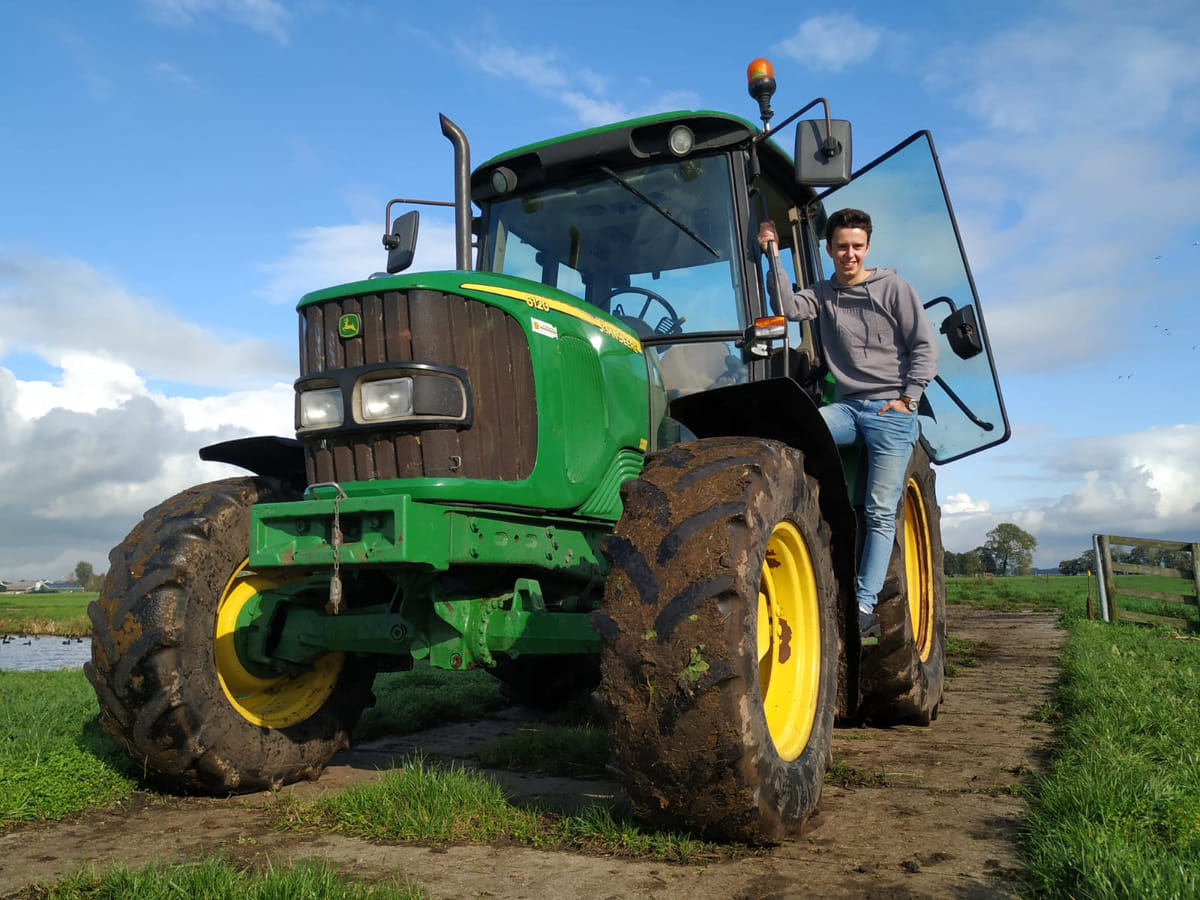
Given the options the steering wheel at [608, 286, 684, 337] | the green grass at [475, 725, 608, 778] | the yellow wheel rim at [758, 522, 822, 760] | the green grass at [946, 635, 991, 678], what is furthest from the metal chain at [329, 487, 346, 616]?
the green grass at [946, 635, 991, 678]

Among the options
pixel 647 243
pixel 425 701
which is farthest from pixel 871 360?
pixel 425 701

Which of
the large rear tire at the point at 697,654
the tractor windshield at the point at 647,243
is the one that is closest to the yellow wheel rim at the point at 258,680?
the large rear tire at the point at 697,654

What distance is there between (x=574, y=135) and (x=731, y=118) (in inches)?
30.4

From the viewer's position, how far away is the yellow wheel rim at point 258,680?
408 cm

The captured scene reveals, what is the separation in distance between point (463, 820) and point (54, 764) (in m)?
2.02

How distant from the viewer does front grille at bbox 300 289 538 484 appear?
135 inches

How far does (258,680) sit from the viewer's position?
4.21 m

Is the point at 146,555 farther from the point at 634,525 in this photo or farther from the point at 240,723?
the point at 634,525

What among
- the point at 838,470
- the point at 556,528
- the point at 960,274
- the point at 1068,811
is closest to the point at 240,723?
the point at 556,528

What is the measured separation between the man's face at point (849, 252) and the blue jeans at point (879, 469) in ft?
1.96

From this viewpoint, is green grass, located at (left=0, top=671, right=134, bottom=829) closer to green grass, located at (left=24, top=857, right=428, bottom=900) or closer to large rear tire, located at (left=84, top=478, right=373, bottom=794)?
large rear tire, located at (left=84, top=478, right=373, bottom=794)

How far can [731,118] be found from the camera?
4.54 metres

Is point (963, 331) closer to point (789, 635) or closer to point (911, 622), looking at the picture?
point (911, 622)

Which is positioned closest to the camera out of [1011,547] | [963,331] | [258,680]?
[258,680]
